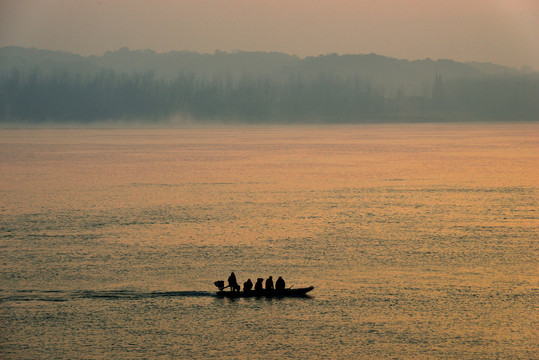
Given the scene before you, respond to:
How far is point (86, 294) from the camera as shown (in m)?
37.4

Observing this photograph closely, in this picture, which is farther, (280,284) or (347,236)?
(347,236)

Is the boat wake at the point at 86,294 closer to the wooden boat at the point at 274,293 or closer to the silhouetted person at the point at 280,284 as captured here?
the wooden boat at the point at 274,293

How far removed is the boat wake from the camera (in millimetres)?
36750

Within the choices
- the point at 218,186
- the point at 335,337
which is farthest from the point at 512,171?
the point at 335,337

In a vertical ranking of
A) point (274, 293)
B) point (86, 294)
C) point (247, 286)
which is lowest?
point (86, 294)

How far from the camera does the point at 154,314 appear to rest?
3416 centimetres

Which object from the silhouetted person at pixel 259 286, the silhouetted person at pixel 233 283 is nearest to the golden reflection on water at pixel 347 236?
the silhouetted person at pixel 233 283

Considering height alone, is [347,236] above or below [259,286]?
above

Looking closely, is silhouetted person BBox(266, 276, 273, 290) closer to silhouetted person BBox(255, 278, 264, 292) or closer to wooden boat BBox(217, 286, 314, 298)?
wooden boat BBox(217, 286, 314, 298)

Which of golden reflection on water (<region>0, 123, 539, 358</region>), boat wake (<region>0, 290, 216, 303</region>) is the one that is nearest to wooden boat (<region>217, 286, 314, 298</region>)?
boat wake (<region>0, 290, 216, 303</region>)

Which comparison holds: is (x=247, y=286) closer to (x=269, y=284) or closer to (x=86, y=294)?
(x=269, y=284)

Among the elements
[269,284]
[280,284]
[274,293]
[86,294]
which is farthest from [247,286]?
[86,294]

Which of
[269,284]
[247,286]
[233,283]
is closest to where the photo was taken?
[233,283]

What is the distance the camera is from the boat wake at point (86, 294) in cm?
3675
